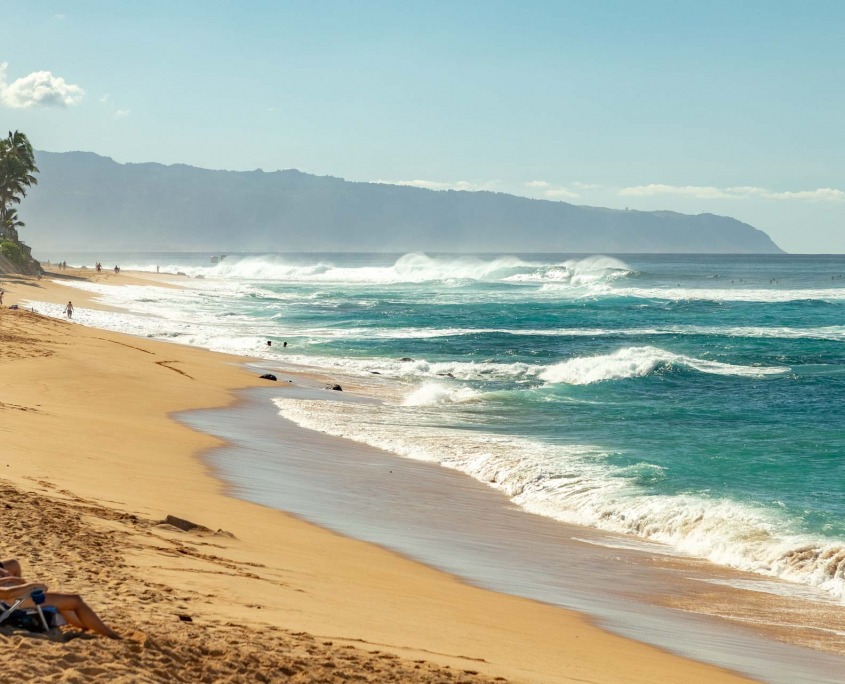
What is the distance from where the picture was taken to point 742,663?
8.48m

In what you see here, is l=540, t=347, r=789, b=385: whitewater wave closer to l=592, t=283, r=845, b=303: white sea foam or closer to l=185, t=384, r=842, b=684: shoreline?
l=185, t=384, r=842, b=684: shoreline

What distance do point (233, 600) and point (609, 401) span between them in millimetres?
18839

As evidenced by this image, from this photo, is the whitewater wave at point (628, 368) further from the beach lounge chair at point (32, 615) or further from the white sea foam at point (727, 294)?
the white sea foam at point (727, 294)

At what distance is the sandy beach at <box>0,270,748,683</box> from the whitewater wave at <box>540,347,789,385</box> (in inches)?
701

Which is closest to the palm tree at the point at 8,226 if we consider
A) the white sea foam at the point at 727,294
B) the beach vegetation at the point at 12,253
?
the beach vegetation at the point at 12,253

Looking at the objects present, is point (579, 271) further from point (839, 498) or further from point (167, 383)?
point (839, 498)

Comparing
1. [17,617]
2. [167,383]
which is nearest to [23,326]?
[167,383]

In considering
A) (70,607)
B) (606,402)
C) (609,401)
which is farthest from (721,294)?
(70,607)

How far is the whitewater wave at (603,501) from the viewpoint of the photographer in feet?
39.1

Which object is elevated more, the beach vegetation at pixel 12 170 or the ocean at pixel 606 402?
the beach vegetation at pixel 12 170

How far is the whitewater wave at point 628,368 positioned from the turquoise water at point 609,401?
0.10 m

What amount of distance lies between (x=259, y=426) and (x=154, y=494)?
7.86 m

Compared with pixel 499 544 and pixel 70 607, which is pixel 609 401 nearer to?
pixel 499 544

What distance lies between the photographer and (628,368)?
102ft
